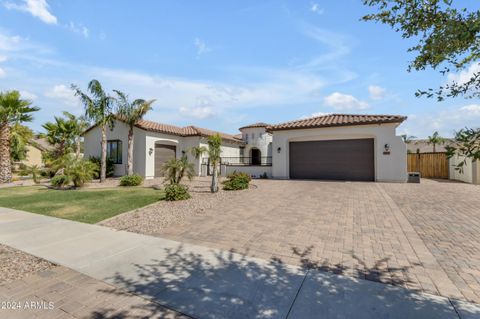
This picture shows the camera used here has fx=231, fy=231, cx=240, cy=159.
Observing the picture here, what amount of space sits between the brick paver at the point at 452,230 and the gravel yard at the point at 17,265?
6.69m

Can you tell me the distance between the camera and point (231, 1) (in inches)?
319

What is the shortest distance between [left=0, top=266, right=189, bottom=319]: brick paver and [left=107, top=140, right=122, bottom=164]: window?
A: 1857 cm

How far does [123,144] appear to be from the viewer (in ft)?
66.8

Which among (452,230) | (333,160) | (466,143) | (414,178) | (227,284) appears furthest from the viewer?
(333,160)

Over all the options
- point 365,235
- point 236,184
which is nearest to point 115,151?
point 236,184

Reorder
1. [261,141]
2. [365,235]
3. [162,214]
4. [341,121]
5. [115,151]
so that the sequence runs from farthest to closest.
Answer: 1. [261,141]
2. [115,151]
3. [341,121]
4. [162,214]
5. [365,235]

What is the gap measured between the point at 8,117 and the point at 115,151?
7.43m

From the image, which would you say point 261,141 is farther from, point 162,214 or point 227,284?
point 227,284

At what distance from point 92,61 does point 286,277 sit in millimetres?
14002

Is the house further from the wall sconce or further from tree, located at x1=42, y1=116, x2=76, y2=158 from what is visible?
tree, located at x1=42, y1=116, x2=76, y2=158

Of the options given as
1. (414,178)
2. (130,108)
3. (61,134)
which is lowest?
(414,178)

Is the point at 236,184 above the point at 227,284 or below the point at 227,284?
above

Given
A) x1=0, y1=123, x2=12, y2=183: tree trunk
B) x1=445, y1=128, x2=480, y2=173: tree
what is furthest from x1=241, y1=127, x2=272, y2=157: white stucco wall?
x1=445, y1=128, x2=480, y2=173: tree

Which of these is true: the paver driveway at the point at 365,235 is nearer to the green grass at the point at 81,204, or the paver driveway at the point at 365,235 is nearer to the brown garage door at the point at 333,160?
the green grass at the point at 81,204
